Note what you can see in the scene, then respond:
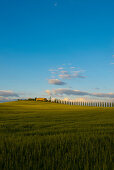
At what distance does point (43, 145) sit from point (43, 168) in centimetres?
141

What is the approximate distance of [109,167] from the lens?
388 cm

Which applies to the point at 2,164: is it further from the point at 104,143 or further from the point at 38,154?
the point at 104,143

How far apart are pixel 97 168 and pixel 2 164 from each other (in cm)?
235

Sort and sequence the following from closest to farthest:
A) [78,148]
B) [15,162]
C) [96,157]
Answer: [15,162] → [96,157] → [78,148]

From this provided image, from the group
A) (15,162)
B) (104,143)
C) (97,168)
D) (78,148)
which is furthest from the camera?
(104,143)

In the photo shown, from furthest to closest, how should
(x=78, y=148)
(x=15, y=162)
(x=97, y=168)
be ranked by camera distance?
1. (x=78, y=148)
2. (x=15, y=162)
3. (x=97, y=168)

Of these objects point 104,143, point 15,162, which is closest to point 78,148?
point 104,143

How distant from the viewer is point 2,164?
407cm

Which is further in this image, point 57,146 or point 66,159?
point 57,146

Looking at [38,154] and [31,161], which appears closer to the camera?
[31,161]

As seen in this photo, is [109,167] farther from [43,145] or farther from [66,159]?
[43,145]

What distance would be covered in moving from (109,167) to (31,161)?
190cm

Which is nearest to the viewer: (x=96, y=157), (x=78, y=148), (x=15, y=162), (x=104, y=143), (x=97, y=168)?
(x=97, y=168)

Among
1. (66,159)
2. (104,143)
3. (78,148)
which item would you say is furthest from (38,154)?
(104,143)
